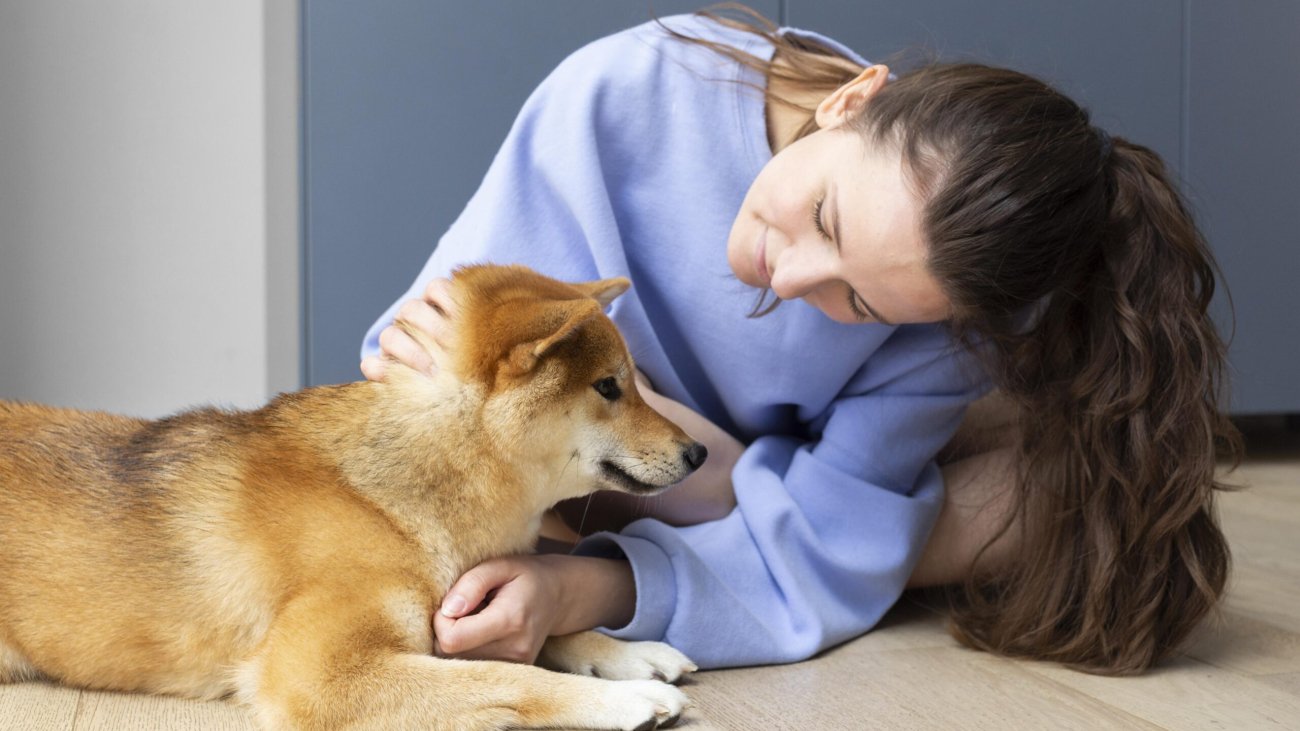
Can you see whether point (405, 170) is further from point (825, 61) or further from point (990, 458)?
point (990, 458)

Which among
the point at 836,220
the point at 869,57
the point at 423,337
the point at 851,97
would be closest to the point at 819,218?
the point at 836,220

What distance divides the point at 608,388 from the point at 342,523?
0.27 meters

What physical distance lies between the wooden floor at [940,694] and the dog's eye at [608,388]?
30 cm

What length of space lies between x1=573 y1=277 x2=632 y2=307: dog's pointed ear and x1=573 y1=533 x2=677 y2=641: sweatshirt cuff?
0.26 metres

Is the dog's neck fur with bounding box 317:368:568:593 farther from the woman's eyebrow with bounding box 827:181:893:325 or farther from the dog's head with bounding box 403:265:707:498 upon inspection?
the woman's eyebrow with bounding box 827:181:893:325

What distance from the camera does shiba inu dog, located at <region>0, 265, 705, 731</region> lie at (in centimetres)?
102

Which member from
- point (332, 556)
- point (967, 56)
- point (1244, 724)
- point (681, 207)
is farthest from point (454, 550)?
point (967, 56)

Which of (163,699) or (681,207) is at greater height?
(681,207)

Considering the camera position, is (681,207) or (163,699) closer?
(163,699)

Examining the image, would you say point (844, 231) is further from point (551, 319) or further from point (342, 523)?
point (342, 523)

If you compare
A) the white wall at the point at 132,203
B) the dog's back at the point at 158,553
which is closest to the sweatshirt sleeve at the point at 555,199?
the dog's back at the point at 158,553

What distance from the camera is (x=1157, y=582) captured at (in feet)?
4.41

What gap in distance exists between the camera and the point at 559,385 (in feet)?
3.64

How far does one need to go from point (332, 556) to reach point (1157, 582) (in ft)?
2.88
